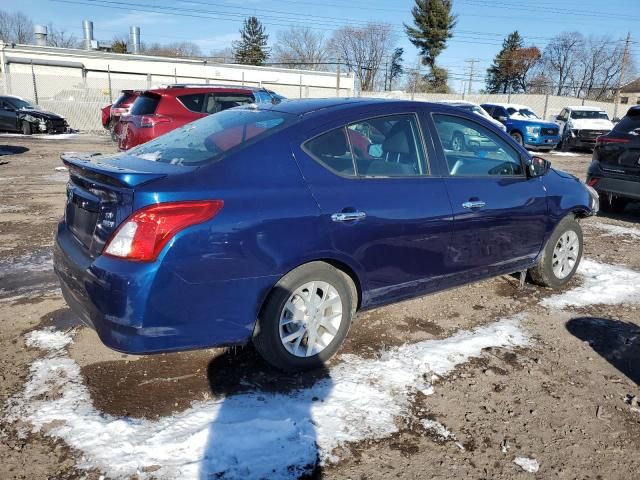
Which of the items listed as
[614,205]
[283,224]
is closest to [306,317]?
[283,224]

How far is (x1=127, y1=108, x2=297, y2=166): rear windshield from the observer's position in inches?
122

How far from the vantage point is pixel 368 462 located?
A: 2.50m

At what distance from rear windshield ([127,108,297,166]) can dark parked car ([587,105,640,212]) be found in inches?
241

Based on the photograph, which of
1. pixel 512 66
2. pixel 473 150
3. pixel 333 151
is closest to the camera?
pixel 333 151

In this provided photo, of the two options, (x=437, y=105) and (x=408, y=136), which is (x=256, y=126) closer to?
(x=408, y=136)

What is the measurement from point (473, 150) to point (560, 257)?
1.50m

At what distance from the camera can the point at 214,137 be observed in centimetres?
336

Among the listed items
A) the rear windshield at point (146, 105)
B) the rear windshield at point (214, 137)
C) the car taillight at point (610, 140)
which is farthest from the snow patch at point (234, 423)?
the rear windshield at point (146, 105)

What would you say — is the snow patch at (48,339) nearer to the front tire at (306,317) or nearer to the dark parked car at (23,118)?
the front tire at (306,317)

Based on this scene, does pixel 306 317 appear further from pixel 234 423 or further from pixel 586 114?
pixel 586 114

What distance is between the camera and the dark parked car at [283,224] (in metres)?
2.64

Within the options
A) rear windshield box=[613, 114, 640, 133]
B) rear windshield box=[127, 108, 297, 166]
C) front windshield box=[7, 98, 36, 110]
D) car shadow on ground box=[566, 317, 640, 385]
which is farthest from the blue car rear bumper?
front windshield box=[7, 98, 36, 110]

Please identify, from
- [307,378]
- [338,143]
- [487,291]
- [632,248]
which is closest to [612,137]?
[632,248]

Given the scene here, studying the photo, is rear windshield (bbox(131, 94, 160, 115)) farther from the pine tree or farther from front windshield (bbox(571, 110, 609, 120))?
the pine tree
